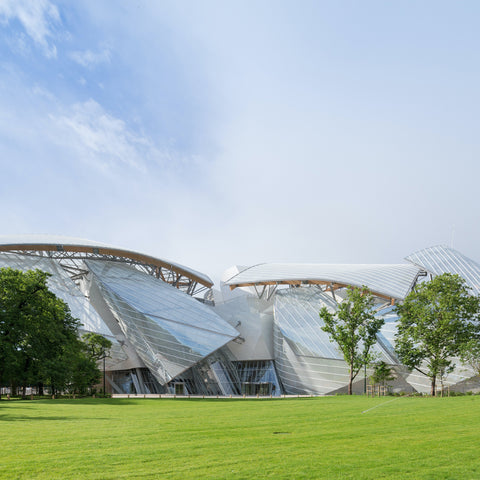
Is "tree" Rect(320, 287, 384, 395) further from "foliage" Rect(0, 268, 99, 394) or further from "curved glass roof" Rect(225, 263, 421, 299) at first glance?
"foliage" Rect(0, 268, 99, 394)

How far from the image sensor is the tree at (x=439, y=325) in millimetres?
38688

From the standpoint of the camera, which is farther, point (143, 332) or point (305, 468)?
point (143, 332)

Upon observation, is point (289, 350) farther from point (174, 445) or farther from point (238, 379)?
point (174, 445)

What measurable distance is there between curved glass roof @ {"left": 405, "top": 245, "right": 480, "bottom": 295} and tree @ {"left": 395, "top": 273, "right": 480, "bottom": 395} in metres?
12.0

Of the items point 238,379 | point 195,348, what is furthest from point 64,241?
point 238,379

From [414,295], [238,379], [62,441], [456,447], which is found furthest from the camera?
[238,379]

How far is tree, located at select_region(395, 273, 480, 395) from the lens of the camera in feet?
127

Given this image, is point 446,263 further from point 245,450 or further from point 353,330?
point 245,450

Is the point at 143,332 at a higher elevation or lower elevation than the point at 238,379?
higher

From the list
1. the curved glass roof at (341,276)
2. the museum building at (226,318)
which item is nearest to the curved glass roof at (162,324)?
the museum building at (226,318)

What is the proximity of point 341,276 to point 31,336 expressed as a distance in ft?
113

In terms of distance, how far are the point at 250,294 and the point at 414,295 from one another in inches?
→ 1177

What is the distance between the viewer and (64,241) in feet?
189

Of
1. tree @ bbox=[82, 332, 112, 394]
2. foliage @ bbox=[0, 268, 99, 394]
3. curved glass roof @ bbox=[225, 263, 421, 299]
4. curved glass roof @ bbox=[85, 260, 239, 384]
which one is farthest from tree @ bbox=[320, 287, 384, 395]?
foliage @ bbox=[0, 268, 99, 394]
